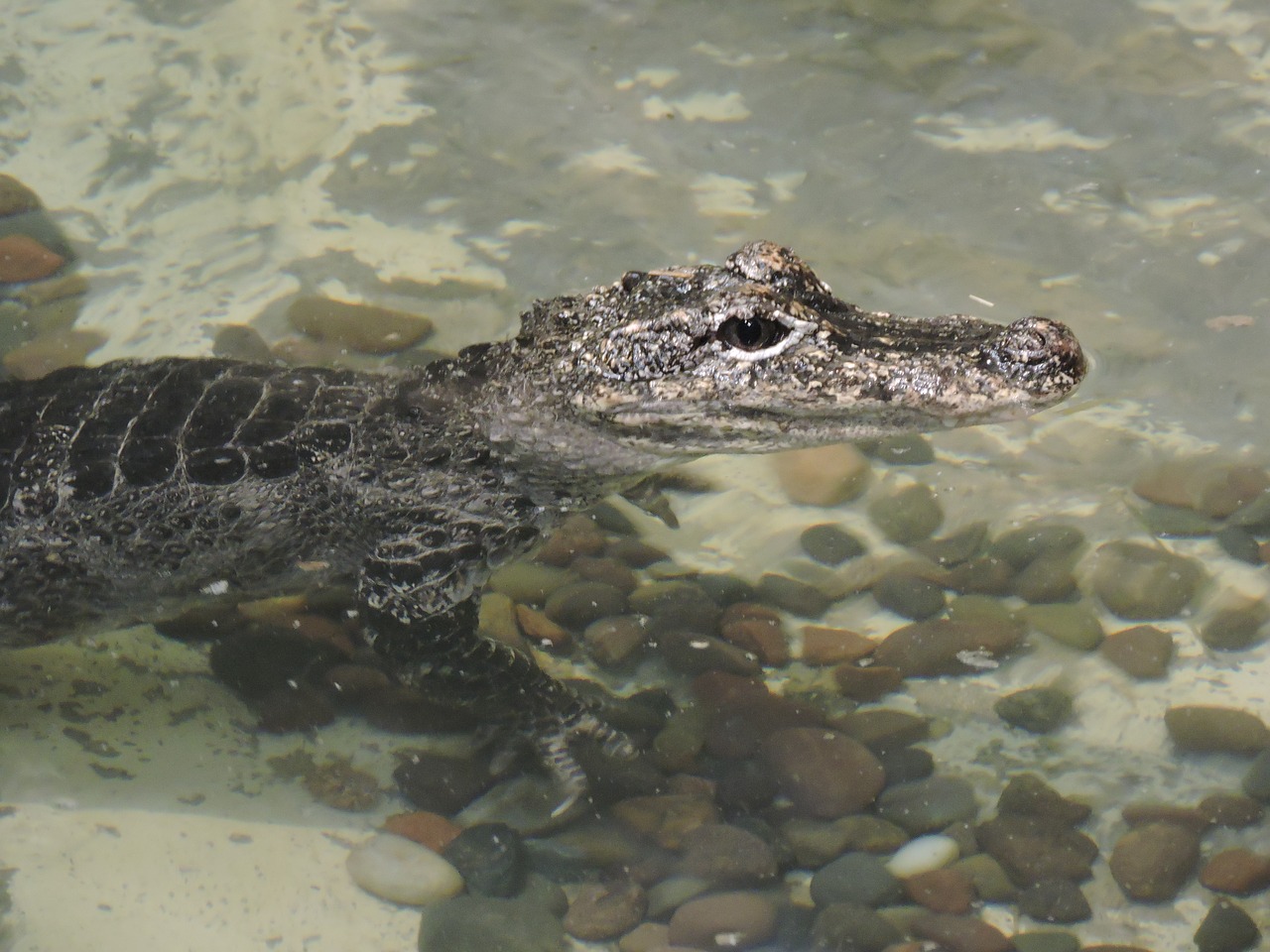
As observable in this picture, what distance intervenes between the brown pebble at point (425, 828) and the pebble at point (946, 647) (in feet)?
5.58

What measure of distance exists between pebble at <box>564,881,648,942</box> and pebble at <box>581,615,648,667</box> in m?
0.94

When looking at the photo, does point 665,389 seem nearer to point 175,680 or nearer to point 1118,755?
point 1118,755

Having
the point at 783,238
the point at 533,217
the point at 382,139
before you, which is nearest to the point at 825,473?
the point at 783,238

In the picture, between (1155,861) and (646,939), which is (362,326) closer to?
(646,939)

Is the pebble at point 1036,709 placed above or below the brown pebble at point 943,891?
above

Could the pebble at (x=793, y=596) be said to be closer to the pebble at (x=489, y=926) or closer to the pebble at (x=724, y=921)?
the pebble at (x=724, y=921)

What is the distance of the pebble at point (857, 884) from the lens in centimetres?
334

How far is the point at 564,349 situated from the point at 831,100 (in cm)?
353

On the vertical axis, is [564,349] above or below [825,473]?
above

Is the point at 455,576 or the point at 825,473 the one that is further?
the point at 825,473

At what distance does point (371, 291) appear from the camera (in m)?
5.73

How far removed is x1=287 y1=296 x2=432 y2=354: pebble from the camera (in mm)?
5422

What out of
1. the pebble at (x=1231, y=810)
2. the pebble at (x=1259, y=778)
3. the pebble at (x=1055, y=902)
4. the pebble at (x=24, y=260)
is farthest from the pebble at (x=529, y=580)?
the pebble at (x=24, y=260)

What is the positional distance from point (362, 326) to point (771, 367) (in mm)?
2885
